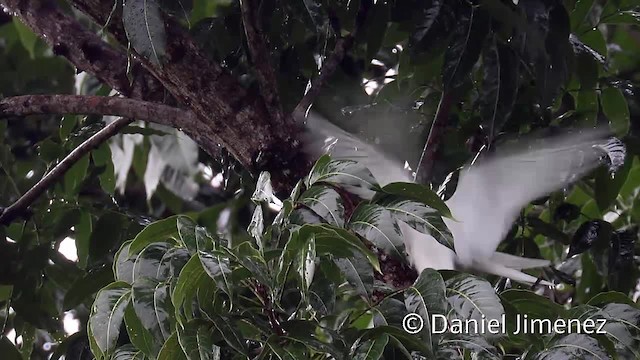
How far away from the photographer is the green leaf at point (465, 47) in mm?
962

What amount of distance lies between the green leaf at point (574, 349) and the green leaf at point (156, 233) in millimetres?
329

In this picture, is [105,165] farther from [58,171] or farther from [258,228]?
[258,228]

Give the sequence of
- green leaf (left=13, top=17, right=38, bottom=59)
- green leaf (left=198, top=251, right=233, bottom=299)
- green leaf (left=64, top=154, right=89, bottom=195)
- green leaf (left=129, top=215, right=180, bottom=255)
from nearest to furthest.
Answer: green leaf (left=198, top=251, right=233, bottom=299) < green leaf (left=129, top=215, right=180, bottom=255) < green leaf (left=64, top=154, right=89, bottom=195) < green leaf (left=13, top=17, right=38, bottom=59)

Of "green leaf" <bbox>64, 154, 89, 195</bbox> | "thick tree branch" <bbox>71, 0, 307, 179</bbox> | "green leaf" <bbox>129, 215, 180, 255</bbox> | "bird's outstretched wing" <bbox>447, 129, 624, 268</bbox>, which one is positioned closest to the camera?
"green leaf" <bbox>129, 215, 180, 255</bbox>

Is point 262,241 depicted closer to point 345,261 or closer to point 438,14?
point 345,261

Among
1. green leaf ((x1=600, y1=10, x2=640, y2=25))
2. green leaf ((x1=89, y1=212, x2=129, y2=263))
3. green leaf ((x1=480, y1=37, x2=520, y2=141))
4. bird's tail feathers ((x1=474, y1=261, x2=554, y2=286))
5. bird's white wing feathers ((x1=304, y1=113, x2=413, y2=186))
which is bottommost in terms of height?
green leaf ((x1=89, y1=212, x2=129, y2=263))

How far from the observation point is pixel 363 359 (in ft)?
2.09

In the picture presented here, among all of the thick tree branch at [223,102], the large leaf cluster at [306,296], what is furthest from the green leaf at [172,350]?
the thick tree branch at [223,102]

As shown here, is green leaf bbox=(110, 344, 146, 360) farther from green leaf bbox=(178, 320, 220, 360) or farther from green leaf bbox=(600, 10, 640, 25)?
green leaf bbox=(600, 10, 640, 25)

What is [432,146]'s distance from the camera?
1.05m

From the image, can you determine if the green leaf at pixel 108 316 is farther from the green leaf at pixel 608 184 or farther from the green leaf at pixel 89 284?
the green leaf at pixel 608 184

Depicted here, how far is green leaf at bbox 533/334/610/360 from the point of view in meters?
0.66

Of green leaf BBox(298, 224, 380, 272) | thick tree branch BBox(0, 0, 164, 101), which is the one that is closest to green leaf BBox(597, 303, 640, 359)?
green leaf BBox(298, 224, 380, 272)

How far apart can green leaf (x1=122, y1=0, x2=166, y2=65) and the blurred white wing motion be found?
0.24 m
